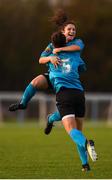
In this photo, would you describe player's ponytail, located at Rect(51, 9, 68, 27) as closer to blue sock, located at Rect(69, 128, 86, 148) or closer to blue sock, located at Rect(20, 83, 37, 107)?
blue sock, located at Rect(20, 83, 37, 107)

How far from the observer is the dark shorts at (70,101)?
10.7 metres

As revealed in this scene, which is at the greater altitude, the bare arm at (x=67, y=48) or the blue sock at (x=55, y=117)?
the bare arm at (x=67, y=48)

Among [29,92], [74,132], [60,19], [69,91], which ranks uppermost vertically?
[60,19]

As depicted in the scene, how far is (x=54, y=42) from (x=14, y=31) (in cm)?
3892

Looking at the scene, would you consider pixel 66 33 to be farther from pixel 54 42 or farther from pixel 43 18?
pixel 43 18

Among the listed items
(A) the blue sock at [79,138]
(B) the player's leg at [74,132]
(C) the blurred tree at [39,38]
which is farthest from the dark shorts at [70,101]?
(C) the blurred tree at [39,38]

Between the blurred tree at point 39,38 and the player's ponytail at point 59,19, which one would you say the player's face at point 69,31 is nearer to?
the player's ponytail at point 59,19

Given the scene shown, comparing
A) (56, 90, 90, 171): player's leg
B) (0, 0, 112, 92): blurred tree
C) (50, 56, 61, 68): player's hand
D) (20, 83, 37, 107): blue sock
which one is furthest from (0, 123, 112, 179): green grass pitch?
(0, 0, 112, 92): blurred tree

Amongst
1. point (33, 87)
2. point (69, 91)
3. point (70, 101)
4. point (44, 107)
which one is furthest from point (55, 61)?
point (44, 107)

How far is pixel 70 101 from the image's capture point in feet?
35.3

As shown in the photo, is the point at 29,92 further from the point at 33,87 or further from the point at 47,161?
the point at 47,161

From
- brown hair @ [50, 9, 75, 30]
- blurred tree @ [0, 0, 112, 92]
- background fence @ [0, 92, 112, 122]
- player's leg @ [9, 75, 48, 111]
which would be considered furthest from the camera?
blurred tree @ [0, 0, 112, 92]

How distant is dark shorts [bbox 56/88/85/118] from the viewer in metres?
10.7

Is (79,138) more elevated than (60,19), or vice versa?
(60,19)
